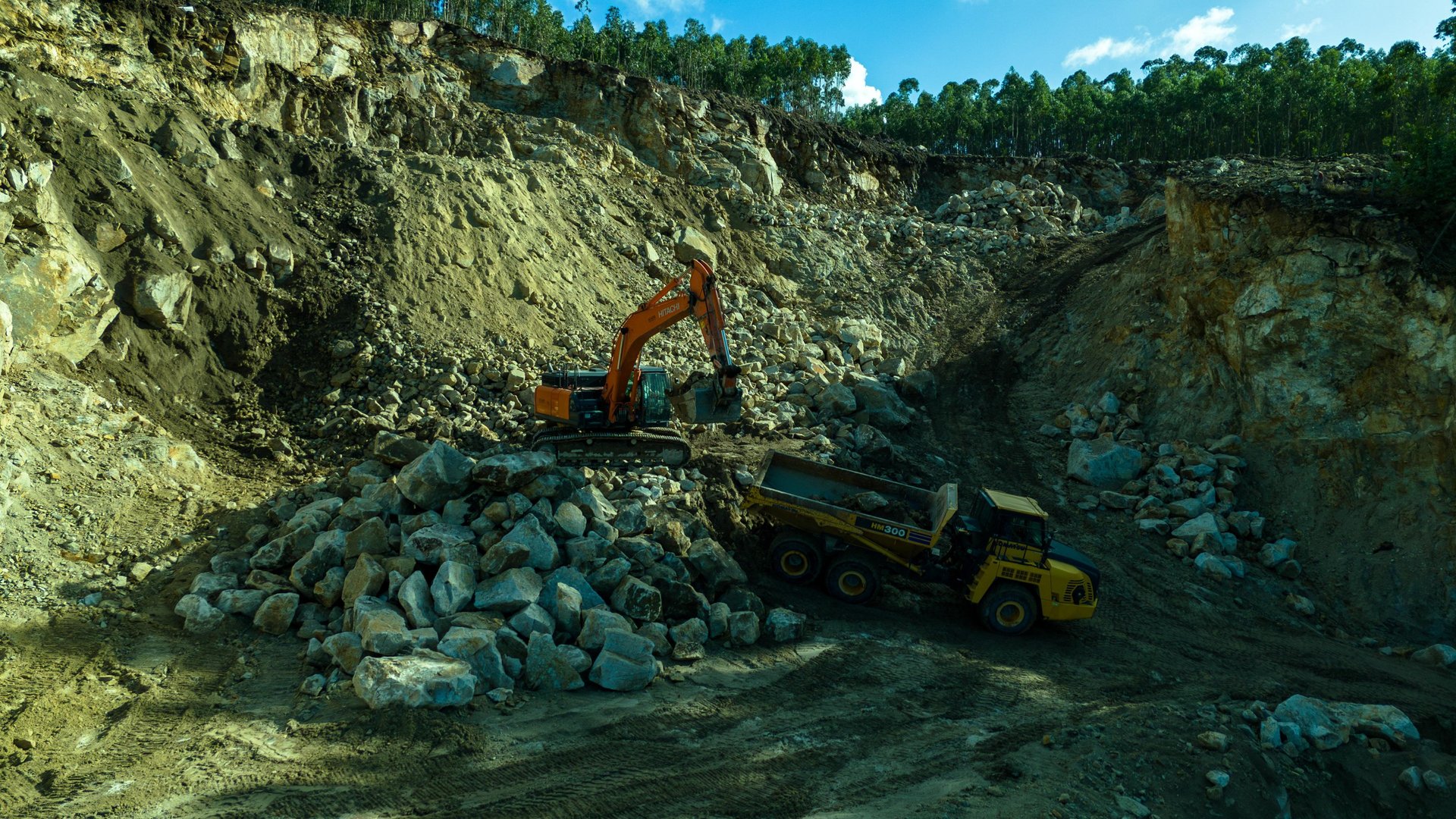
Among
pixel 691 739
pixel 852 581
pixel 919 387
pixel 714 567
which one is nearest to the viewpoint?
pixel 691 739

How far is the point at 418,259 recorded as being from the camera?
1509 centimetres

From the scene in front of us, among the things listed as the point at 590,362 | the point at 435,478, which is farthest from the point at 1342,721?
the point at 590,362

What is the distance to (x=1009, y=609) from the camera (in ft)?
31.1

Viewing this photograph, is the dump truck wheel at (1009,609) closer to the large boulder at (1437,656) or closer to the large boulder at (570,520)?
the large boulder at (570,520)

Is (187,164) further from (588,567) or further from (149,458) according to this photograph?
(588,567)

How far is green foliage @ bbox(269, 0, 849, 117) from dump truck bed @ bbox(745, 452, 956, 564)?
26.6 meters

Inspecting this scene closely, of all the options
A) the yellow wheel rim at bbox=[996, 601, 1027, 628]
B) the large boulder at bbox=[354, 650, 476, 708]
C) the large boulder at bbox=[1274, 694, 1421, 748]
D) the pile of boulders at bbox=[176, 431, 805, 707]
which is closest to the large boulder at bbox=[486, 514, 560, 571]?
the pile of boulders at bbox=[176, 431, 805, 707]

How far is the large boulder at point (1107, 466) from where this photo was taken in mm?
13797

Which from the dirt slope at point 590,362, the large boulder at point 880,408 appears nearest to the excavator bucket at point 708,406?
the dirt slope at point 590,362

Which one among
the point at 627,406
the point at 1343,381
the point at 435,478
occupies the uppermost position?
the point at 1343,381

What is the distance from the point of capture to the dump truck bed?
948 centimetres

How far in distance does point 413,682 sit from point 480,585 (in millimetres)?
1486

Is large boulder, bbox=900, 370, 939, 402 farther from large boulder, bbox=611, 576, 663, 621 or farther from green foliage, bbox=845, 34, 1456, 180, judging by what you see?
green foliage, bbox=845, 34, 1456, 180

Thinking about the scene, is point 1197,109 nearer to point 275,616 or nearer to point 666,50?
point 666,50
